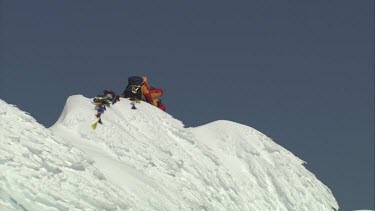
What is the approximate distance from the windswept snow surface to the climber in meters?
3.11

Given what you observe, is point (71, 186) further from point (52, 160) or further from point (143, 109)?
point (143, 109)

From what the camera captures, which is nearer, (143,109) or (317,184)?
(143,109)

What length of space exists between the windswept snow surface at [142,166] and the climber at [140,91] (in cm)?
311

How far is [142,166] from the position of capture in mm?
18328

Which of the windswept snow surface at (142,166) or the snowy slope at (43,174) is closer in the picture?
the snowy slope at (43,174)

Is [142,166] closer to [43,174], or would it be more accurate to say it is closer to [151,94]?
[43,174]

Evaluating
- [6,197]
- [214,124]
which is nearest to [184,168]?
[214,124]

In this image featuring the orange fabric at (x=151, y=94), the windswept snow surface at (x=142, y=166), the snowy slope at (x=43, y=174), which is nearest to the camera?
the snowy slope at (x=43, y=174)

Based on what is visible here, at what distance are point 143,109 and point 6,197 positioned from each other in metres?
11.7

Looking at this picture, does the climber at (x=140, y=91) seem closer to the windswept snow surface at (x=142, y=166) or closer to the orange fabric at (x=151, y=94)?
the orange fabric at (x=151, y=94)

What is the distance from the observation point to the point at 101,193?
543 inches

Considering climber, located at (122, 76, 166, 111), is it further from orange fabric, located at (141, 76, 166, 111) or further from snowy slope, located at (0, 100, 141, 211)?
snowy slope, located at (0, 100, 141, 211)

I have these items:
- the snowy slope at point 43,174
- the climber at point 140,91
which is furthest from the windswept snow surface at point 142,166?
the climber at point 140,91

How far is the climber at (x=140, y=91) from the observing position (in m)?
26.7
